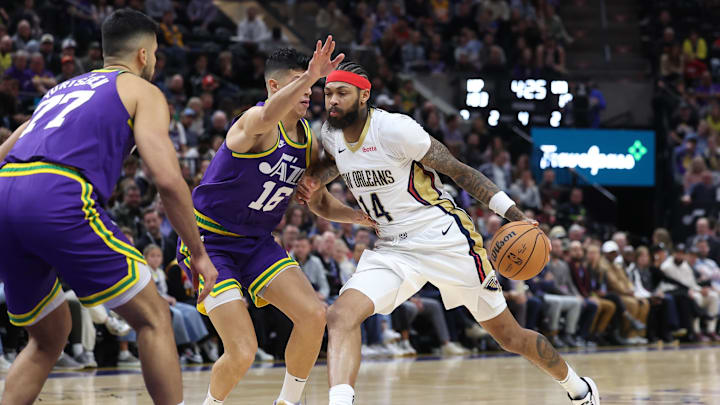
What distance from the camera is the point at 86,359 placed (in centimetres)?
991

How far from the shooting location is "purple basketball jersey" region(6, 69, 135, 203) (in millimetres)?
4062

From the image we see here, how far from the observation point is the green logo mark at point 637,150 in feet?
62.2

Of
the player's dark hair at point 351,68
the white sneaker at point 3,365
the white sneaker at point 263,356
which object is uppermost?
the player's dark hair at point 351,68

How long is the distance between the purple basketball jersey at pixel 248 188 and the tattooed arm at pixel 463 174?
0.71 m

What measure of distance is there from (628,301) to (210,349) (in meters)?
6.57

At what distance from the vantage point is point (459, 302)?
19.2ft

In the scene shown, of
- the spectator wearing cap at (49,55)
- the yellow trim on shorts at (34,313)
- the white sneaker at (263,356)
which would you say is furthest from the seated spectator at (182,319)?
the yellow trim on shorts at (34,313)

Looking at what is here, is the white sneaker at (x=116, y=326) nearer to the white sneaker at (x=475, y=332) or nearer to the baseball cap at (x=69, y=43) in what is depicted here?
the white sneaker at (x=475, y=332)

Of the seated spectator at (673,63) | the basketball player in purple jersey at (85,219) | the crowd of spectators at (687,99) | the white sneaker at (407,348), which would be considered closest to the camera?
the basketball player in purple jersey at (85,219)

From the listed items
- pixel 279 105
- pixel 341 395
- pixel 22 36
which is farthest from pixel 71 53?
pixel 341 395

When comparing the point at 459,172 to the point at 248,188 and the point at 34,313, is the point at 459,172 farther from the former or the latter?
the point at 34,313

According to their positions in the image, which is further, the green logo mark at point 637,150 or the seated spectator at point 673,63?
the seated spectator at point 673,63

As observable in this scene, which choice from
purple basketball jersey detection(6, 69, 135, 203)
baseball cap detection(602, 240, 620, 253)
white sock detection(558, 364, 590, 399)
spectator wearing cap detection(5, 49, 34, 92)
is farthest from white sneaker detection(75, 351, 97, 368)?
baseball cap detection(602, 240, 620, 253)

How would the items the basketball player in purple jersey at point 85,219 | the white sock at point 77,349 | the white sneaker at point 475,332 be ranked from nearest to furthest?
the basketball player in purple jersey at point 85,219 → the white sock at point 77,349 → the white sneaker at point 475,332
